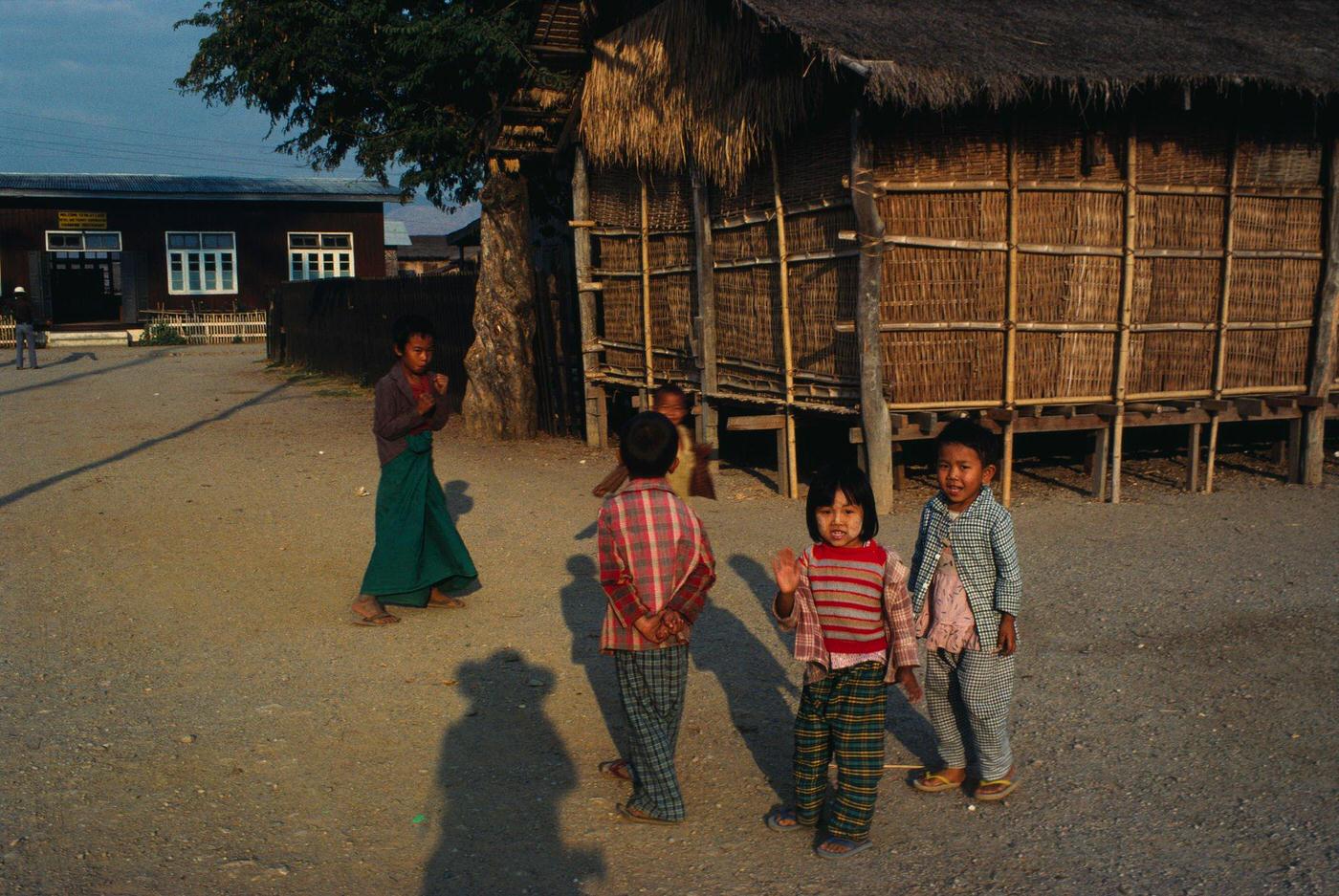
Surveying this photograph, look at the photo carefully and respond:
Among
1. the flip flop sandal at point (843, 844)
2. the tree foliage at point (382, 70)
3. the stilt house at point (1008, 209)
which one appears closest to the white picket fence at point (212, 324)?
the tree foliage at point (382, 70)

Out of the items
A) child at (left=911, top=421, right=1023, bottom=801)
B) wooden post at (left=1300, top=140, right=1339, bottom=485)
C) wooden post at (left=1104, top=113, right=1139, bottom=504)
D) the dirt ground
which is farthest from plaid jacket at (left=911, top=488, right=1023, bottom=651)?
wooden post at (left=1300, top=140, right=1339, bottom=485)

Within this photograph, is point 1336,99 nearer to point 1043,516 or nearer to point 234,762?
point 1043,516

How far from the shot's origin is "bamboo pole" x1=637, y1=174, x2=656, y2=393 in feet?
39.4

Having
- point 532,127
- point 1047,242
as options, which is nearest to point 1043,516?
point 1047,242

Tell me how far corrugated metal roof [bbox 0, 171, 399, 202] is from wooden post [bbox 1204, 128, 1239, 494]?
26.1 meters

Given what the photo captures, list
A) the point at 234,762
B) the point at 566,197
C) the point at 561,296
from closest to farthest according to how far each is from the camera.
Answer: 1. the point at 234,762
2. the point at 561,296
3. the point at 566,197

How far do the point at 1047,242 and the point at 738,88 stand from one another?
2778 millimetres

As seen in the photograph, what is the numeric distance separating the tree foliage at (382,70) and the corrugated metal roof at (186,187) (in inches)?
700

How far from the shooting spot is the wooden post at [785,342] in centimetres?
988

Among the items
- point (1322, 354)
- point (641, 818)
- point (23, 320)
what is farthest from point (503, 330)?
point (23, 320)

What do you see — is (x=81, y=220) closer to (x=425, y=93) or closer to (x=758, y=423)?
(x=425, y=93)

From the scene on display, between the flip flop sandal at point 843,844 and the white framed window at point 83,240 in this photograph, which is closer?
the flip flop sandal at point 843,844

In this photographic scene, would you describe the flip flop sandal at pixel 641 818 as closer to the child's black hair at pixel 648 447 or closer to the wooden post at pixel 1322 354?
the child's black hair at pixel 648 447

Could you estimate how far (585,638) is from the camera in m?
6.36
